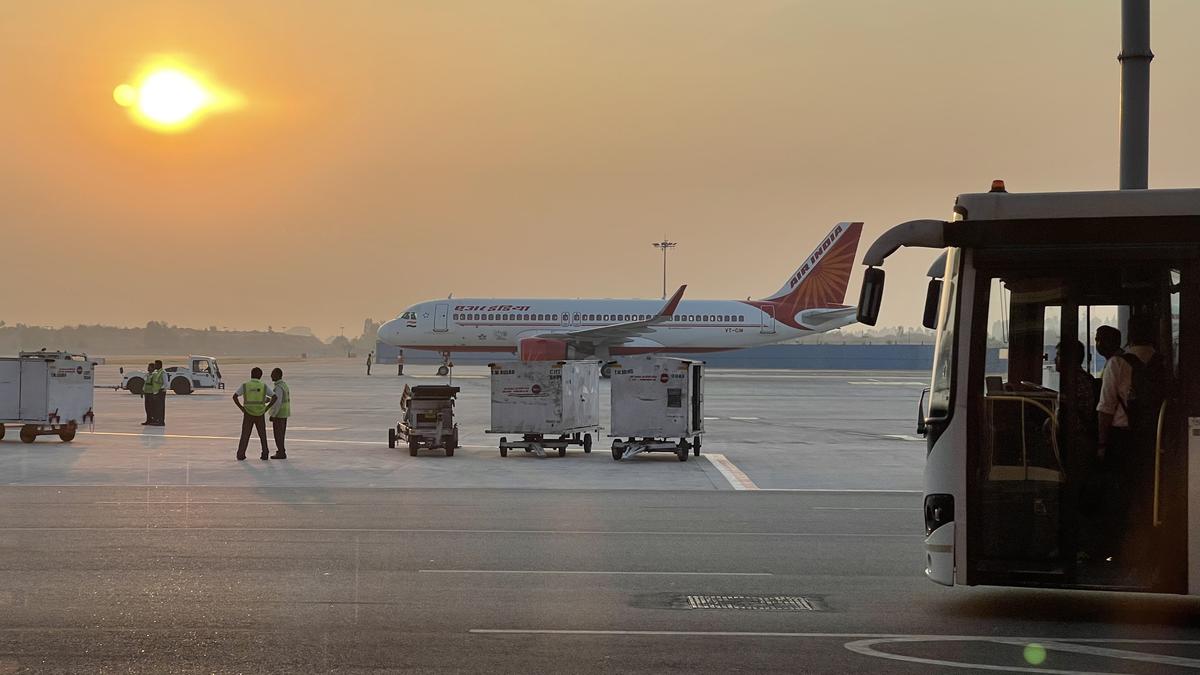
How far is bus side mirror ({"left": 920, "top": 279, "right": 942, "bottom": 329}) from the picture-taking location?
10.9 m

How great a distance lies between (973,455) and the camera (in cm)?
1002

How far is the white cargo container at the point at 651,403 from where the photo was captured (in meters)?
24.4

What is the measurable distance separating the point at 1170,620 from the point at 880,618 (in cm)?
240

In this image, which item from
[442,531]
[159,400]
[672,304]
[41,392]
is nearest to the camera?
[442,531]

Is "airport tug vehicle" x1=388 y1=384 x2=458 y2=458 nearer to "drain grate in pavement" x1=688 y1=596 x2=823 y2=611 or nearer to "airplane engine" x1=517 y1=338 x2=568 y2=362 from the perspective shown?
"drain grate in pavement" x1=688 y1=596 x2=823 y2=611

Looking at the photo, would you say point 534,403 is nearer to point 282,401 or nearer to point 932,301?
point 282,401

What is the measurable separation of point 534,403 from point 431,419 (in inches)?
81.1

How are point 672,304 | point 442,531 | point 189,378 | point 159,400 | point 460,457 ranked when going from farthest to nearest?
point 672,304 → point 189,378 → point 159,400 → point 460,457 → point 442,531

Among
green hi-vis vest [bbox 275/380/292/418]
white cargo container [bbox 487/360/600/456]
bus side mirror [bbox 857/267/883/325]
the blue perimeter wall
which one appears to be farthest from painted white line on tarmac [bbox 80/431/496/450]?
the blue perimeter wall

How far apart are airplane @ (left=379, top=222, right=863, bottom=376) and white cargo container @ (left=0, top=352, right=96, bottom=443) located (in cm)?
3754

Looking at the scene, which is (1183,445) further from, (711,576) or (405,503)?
(405,503)

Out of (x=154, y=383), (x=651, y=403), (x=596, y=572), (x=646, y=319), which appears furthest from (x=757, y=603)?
(x=646, y=319)

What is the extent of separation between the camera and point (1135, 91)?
52.1 ft

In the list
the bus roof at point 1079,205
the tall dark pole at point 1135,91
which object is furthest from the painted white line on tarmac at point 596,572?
the tall dark pole at point 1135,91
